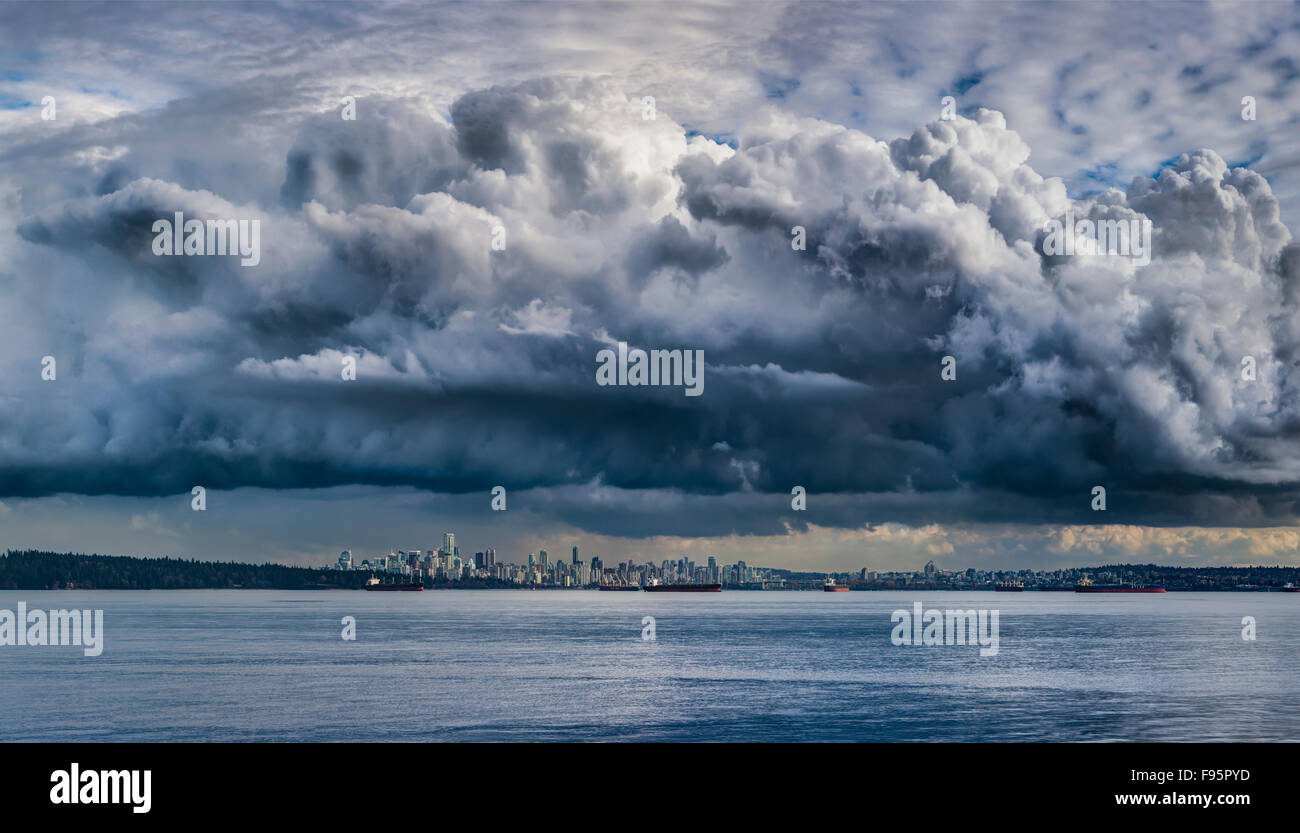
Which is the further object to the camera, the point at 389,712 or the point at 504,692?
the point at 504,692

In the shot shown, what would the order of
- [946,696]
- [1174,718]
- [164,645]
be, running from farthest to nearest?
1. [164,645]
2. [946,696]
3. [1174,718]
